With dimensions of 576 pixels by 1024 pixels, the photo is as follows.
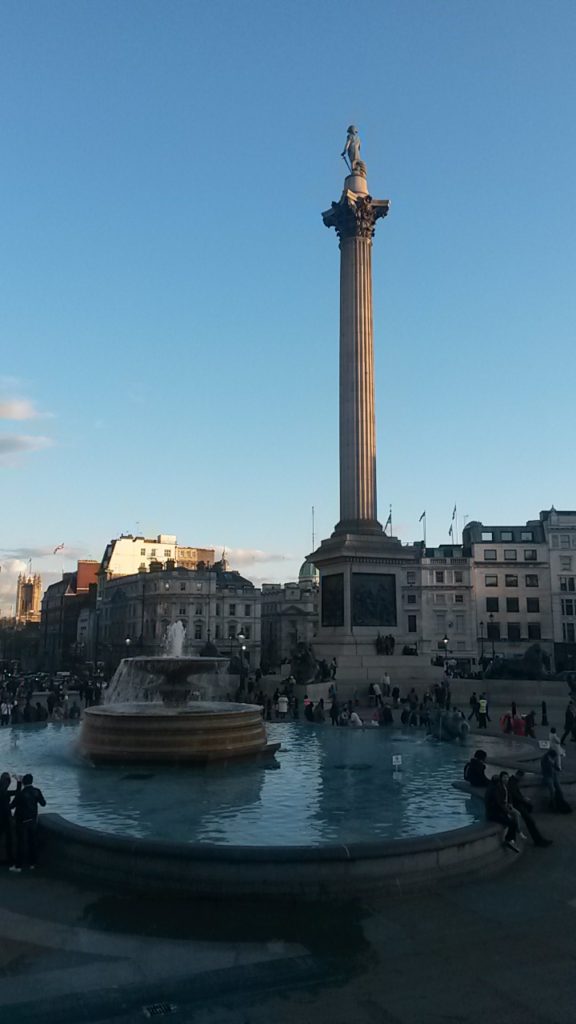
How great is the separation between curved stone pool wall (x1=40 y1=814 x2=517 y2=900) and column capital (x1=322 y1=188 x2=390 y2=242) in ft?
167

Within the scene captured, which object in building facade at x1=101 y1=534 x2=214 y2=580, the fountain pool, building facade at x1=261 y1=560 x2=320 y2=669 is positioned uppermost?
building facade at x1=101 y1=534 x2=214 y2=580

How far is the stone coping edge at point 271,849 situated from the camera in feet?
31.2

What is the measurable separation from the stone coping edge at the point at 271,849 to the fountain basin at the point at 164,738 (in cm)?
795

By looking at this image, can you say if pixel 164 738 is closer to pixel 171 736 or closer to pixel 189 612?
pixel 171 736

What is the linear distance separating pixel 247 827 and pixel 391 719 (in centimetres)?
1739

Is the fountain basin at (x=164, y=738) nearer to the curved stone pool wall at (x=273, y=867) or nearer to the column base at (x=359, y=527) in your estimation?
the curved stone pool wall at (x=273, y=867)

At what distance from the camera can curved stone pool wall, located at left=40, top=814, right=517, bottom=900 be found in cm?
938

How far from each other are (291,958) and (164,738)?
11480 mm

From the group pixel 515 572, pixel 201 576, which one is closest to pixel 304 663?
pixel 515 572

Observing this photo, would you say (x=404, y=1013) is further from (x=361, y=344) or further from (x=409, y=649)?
(x=361, y=344)

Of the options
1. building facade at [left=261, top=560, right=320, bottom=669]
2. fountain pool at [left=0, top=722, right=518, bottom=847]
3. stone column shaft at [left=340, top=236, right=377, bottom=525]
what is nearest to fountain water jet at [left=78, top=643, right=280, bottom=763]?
fountain pool at [left=0, top=722, right=518, bottom=847]

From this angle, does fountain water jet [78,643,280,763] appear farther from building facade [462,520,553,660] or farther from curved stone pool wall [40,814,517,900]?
building facade [462,520,553,660]

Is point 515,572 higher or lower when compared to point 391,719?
higher

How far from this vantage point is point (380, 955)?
304 inches
